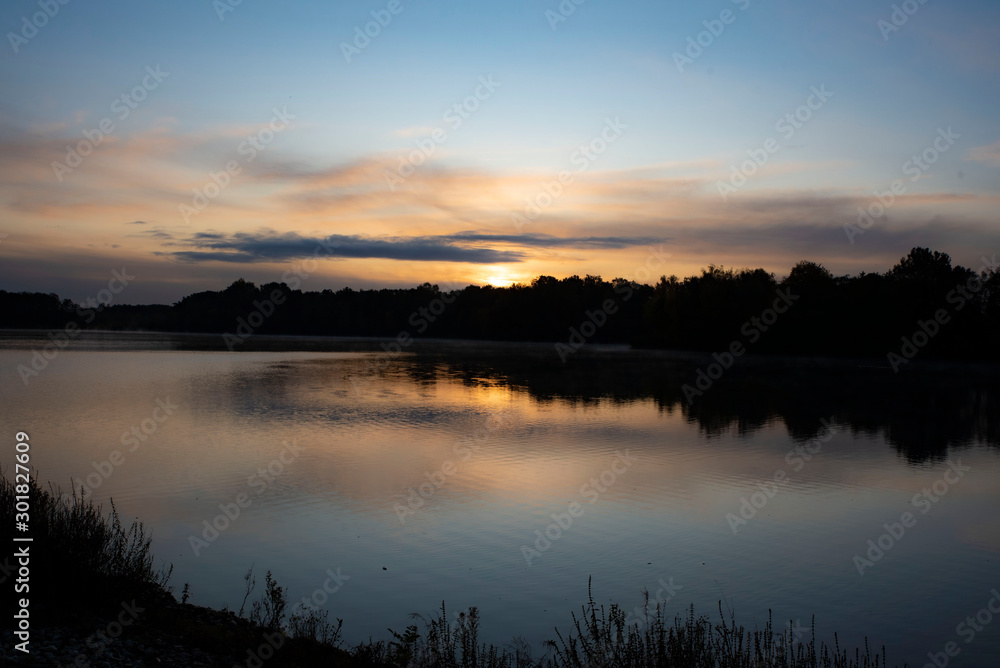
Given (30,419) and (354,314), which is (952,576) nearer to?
(30,419)

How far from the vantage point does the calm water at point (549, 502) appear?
728cm

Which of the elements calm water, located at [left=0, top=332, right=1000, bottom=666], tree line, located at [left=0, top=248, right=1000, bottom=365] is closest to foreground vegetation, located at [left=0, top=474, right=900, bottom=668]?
calm water, located at [left=0, top=332, right=1000, bottom=666]

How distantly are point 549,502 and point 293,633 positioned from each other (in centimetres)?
567

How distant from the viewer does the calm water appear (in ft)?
23.9

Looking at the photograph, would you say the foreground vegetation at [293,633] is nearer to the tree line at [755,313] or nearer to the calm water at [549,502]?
the calm water at [549,502]

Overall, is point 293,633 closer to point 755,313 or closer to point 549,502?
point 549,502

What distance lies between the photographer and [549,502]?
11.1 metres

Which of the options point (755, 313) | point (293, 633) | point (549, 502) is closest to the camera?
point (293, 633)

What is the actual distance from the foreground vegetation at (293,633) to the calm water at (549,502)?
46cm

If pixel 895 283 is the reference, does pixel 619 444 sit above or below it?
below

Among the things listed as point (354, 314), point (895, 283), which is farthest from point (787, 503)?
point (354, 314)

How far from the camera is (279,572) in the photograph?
25.3 feet

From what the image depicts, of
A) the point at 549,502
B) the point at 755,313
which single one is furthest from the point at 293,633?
the point at 755,313

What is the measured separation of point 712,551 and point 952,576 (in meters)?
2.58
